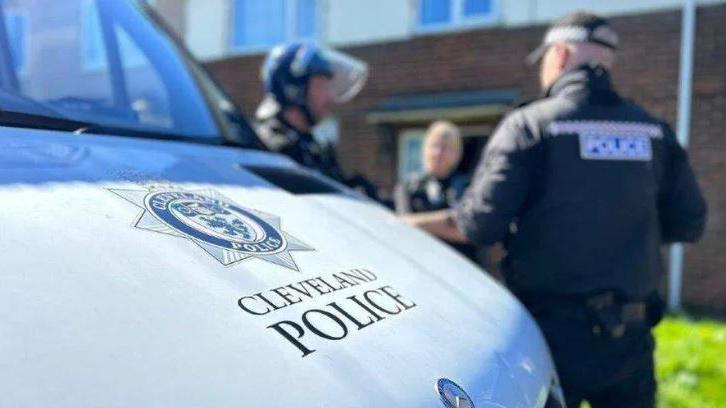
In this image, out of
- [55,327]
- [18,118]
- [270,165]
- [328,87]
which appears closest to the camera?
[55,327]

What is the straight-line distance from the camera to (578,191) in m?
2.37

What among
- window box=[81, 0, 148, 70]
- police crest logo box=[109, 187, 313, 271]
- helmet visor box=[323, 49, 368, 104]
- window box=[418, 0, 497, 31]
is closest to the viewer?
police crest logo box=[109, 187, 313, 271]

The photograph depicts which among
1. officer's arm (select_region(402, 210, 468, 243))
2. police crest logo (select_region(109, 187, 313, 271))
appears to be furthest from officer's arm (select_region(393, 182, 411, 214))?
police crest logo (select_region(109, 187, 313, 271))

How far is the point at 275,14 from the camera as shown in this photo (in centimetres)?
1023

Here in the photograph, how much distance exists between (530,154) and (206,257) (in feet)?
4.71

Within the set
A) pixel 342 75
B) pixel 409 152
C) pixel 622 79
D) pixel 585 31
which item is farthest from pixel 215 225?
pixel 409 152

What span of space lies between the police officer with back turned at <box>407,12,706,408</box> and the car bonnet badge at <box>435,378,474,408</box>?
126cm

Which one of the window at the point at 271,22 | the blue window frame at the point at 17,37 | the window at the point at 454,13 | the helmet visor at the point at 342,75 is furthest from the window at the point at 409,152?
the blue window frame at the point at 17,37

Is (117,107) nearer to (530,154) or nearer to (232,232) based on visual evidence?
(232,232)

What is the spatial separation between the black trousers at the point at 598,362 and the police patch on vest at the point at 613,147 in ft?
1.77

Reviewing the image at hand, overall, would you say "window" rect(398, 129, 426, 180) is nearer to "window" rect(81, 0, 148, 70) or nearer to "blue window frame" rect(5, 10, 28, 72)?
"window" rect(81, 0, 148, 70)

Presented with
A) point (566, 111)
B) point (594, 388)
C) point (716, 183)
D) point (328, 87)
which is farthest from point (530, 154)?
point (716, 183)

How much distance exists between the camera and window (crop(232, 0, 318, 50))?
32.5ft

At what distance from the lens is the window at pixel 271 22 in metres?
9.90
